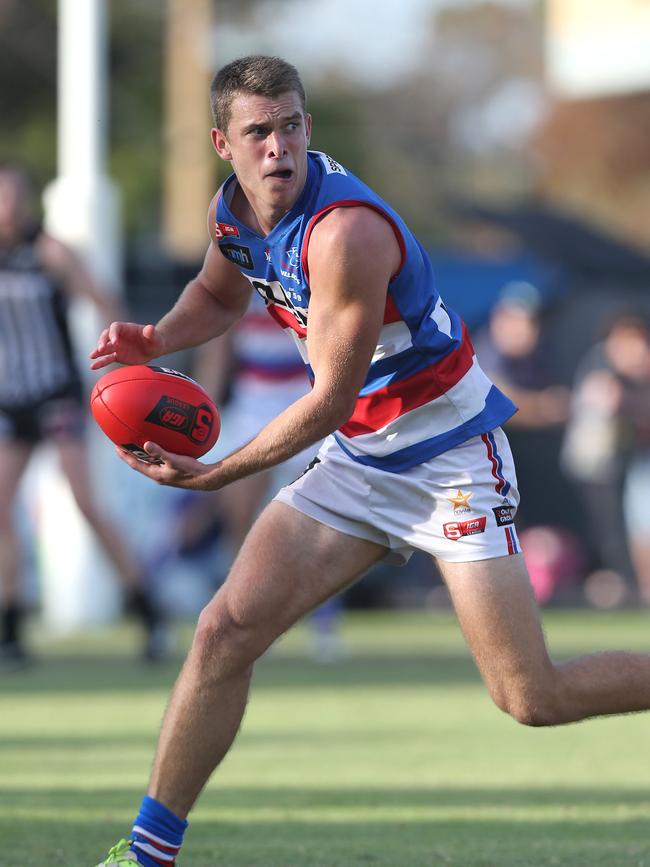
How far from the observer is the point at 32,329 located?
33.6ft

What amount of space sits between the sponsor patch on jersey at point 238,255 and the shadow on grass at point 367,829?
1706mm

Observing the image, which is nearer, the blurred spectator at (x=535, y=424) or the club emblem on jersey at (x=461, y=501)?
the club emblem on jersey at (x=461, y=501)

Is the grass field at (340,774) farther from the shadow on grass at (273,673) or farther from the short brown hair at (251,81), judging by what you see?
the short brown hair at (251,81)

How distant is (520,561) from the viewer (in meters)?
5.01

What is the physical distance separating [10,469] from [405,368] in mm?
5367

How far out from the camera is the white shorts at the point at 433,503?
16.3ft

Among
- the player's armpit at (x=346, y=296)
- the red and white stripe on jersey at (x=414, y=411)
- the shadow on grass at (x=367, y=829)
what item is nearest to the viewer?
the player's armpit at (x=346, y=296)

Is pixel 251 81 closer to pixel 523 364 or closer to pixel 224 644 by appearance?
pixel 224 644

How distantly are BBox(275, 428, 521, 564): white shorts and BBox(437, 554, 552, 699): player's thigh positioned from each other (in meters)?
0.06

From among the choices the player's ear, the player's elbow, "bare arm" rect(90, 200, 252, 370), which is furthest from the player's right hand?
the player's elbow

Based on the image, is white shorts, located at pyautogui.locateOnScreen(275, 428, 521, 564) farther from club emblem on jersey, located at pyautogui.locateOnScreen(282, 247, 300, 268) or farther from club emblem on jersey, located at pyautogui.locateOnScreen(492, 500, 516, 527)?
club emblem on jersey, located at pyautogui.locateOnScreen(282, 247, 300, 268)

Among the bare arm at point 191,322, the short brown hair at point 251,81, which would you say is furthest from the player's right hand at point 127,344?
the short brown hair at point 251,81

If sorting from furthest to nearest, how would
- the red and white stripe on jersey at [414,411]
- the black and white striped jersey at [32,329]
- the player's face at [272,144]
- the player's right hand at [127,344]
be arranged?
the black and white striped jersey at [32,329], the player's right hand at [127,344], the red and white stripe on jersey at [414,411], the player's face at [272,144]

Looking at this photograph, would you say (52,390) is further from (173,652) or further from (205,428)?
(205,428)
